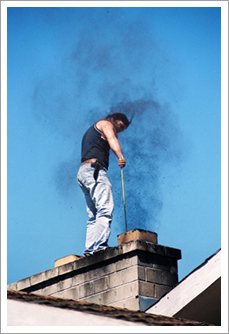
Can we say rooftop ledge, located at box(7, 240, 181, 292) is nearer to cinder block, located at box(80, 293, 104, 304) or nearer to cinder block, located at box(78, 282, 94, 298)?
cinder block, located at box(78, 282, 94, 298)

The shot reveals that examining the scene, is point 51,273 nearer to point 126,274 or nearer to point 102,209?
point 102,209

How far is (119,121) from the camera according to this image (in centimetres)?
1048

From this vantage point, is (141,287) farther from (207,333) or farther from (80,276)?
(207,333)

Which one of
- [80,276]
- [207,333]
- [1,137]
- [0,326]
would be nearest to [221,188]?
[207,333]

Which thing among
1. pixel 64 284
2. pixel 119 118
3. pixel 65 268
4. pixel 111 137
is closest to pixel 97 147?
pixel 111 137

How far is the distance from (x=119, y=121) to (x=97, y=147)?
0.63 meters

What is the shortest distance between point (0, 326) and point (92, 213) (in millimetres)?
5877

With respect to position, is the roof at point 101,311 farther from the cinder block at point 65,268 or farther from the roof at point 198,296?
the cinder block at point 65,268

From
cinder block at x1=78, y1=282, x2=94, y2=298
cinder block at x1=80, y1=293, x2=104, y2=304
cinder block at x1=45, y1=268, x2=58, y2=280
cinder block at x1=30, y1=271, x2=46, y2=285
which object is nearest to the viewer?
cinder block at x1=80, y1=293, x2=104, y2=304

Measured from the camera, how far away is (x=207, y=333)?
4941 mm

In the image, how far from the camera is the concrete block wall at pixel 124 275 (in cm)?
880

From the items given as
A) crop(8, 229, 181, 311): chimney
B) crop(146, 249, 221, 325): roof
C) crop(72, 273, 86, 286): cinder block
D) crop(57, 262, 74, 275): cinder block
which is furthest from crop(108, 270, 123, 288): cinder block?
crop(146, 249, 221, 325): roof

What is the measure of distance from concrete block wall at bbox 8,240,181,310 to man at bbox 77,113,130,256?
458 mm

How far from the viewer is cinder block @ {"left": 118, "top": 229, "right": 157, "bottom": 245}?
915cm
